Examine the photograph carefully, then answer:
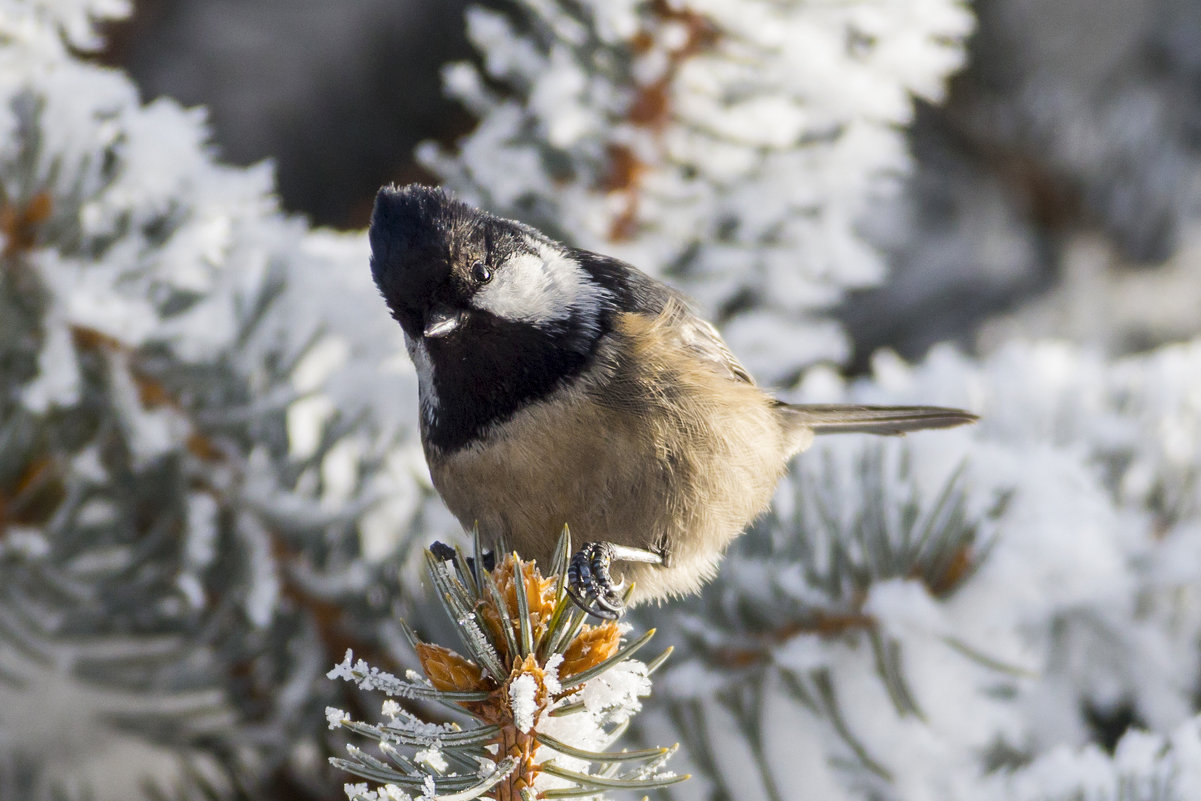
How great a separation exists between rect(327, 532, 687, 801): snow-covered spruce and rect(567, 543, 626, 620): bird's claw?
0.08m

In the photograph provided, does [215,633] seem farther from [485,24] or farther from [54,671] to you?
[485,24]

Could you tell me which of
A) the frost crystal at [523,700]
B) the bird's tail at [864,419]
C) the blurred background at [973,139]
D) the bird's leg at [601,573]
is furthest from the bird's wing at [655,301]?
the frost crystal at [523,700]

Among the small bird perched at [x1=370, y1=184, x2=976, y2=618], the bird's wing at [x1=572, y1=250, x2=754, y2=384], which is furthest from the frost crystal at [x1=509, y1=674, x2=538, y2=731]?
the bird's wing at [x1=572, y1=250, x2=754, y2=384]

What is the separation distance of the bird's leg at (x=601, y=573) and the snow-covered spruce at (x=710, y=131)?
342mm

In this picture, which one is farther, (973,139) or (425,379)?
(973,139)

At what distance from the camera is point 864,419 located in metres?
1.10

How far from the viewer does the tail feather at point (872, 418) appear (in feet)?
3.32

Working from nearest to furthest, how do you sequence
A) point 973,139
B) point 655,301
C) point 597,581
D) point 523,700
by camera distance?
point 523,700, point 597,581, point 655,301, point 973,139

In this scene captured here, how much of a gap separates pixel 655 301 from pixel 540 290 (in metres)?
0.12

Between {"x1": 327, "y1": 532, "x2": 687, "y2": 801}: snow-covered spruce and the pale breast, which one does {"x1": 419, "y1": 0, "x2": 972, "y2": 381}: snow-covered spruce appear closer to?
the pale breast

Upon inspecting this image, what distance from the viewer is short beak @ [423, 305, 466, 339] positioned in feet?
2.81

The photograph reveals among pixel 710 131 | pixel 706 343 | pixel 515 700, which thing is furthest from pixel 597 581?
pixel 710 131

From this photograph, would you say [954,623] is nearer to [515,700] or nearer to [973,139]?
[515,700]

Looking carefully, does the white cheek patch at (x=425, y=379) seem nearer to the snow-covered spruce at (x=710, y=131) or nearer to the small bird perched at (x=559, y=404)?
the small bird perched at (x=559, y=404)
